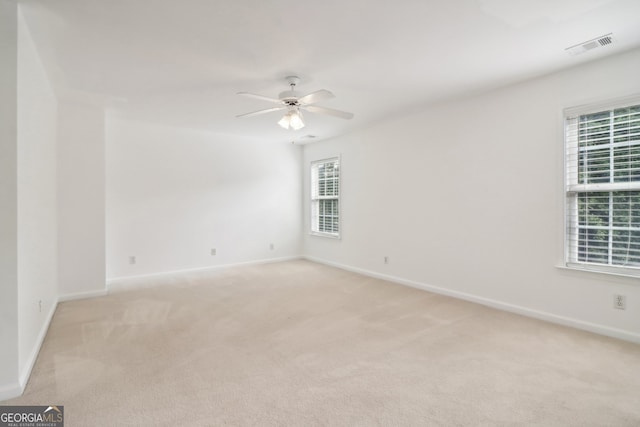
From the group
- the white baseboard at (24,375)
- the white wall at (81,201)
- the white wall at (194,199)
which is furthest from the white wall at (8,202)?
the white wall at (194,199)

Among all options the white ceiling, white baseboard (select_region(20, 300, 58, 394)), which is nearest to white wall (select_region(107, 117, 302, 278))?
the white ceiling

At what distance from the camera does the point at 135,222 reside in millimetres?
5039

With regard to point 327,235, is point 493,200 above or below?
above

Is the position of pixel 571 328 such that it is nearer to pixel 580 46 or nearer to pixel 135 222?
pixel 580 46

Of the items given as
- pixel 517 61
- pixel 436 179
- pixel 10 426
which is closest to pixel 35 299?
pixel 10 426

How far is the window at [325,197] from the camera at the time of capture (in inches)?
241

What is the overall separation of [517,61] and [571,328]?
2.60 metres

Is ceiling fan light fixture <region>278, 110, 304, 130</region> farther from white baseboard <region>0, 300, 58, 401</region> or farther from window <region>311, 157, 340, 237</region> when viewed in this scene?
white baseboard <region>0, 300, 58, 401</region>

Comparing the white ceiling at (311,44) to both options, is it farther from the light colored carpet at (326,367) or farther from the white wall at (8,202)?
the light colored carpet at (326,367)

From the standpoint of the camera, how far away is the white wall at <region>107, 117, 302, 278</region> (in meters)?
4.94

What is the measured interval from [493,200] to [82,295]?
531 centimetres

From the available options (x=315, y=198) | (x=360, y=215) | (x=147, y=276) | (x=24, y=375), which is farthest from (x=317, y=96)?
(x=147, y=276)

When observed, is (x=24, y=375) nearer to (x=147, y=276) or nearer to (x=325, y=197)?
(x=147, y=276)

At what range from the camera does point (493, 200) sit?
12.0 feet
